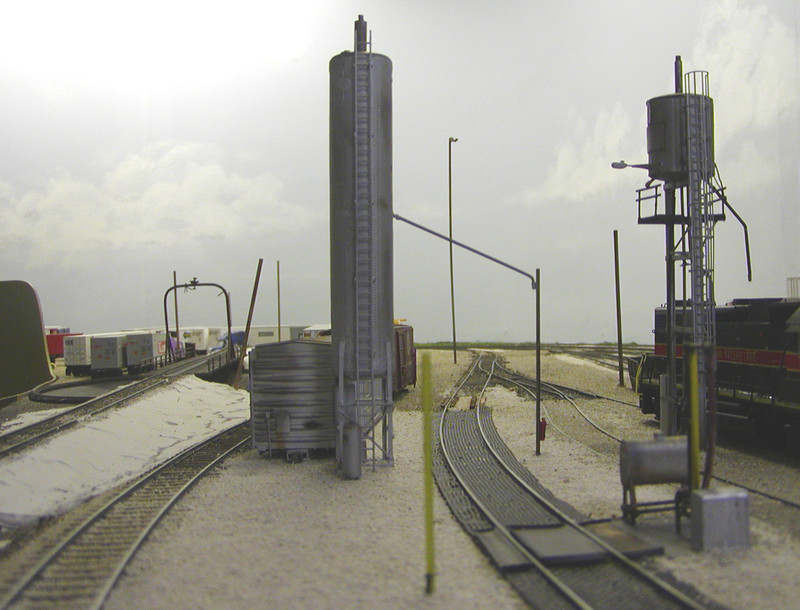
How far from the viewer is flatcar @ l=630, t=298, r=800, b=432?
50.4ft

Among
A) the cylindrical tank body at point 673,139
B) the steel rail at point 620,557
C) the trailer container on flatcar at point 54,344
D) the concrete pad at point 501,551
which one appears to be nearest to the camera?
the steel rail at point 620,557

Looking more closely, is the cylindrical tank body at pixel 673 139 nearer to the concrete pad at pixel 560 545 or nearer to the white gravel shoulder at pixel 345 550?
the white gravel shoulder at pixel 345 550

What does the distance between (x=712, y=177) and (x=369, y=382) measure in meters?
10.8

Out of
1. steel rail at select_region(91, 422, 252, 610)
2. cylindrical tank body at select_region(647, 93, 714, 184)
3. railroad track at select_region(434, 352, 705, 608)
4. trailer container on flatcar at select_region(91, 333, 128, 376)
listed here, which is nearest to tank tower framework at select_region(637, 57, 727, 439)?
cylindrical tank body at select_region(647, 93, 714, 184)

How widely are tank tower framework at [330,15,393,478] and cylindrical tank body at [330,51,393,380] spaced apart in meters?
0.02

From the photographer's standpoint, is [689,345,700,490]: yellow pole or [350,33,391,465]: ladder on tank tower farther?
[350,33,391,465]: ladder on tank tower

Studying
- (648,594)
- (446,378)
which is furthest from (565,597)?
(446,378)

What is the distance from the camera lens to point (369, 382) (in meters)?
16.0

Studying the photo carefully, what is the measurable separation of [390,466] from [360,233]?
5778 mm

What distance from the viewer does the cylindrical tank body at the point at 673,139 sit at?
56.2 feet

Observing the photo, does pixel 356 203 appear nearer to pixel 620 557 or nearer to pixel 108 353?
pixel 620 557

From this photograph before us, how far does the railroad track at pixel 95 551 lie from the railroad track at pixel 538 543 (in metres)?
5.62

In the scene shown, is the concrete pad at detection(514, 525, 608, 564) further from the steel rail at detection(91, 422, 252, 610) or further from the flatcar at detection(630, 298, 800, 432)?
the flatcar at detection(630, 298, 800, 432)

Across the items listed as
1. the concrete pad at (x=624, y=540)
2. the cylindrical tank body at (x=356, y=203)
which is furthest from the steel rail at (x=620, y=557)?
the cylindrical tank body at (x=356, y=203)
